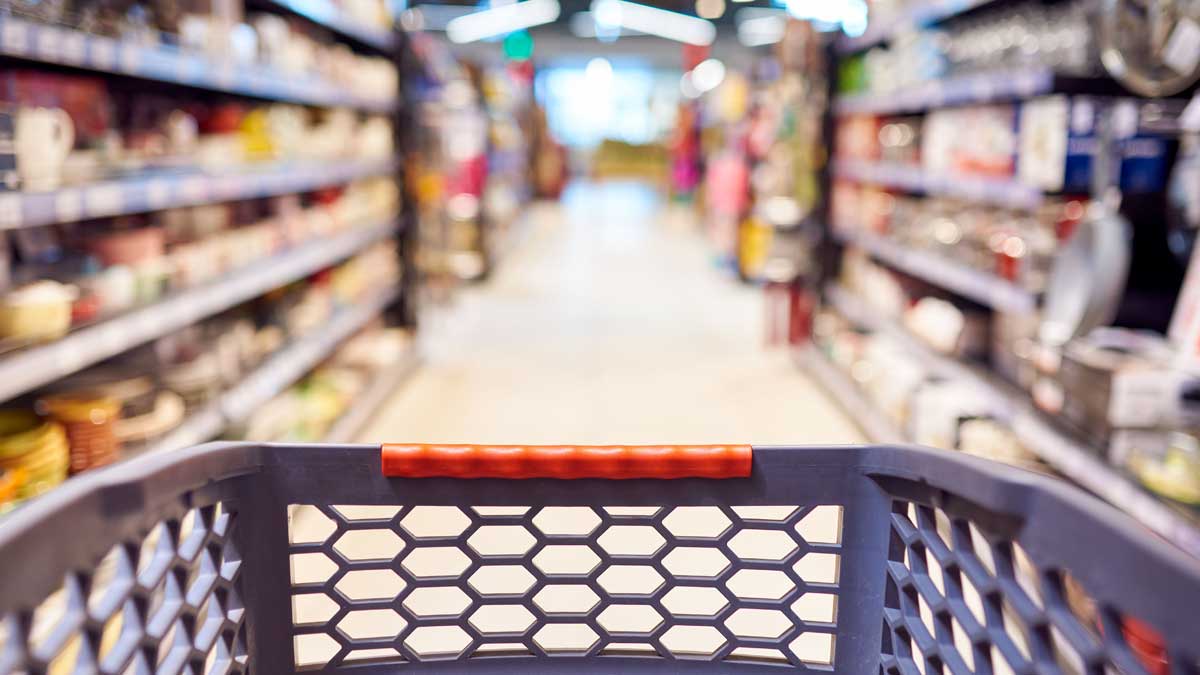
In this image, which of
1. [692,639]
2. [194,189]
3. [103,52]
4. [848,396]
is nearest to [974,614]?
[692,639]

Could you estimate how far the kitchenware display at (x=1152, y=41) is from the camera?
1902 millimetres

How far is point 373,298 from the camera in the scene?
15.8ft

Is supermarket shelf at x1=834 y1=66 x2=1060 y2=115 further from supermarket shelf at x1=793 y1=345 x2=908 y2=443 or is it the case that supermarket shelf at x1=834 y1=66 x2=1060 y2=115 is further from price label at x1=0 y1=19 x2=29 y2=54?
price label at x1=0 y1=19 x2=29 y2=54

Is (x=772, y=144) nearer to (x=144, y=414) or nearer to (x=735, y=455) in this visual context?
(x=144, y=414)

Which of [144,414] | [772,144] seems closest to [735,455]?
[144,414]

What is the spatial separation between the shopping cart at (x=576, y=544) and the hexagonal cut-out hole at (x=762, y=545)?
1540mm

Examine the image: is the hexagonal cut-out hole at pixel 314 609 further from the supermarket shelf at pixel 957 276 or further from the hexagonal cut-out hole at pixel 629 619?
the supermarket shelf at pixel 957 276

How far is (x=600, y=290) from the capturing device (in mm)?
7863

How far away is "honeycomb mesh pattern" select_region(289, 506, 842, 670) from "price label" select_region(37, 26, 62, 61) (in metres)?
1.03

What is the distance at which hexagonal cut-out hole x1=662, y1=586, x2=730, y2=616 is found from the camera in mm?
2444

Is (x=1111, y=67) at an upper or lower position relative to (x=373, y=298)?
upper

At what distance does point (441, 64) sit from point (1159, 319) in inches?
230

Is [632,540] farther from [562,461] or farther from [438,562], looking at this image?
[562,461]

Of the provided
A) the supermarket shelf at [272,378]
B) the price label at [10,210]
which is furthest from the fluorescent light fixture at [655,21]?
the price label at [10,210]
